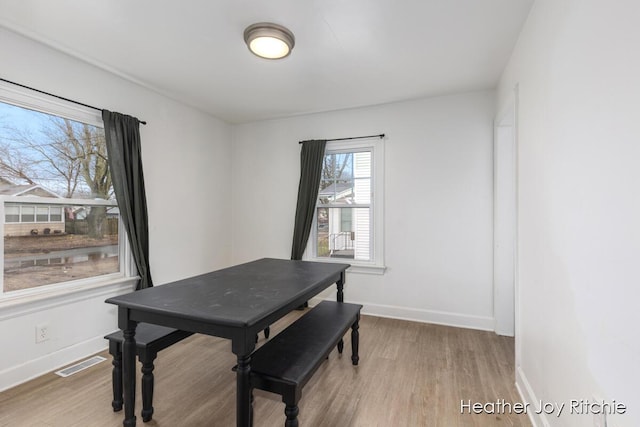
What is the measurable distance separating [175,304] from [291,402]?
769mm

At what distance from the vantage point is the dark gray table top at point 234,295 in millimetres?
1491

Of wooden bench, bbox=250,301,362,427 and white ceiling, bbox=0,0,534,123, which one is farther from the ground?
white ceiling, bbox=0,0,534,123

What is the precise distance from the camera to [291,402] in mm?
1505

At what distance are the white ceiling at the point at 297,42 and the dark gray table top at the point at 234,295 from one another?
176cm

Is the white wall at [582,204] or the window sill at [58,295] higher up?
the white wall at [582,204]

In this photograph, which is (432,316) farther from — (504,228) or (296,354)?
(296,354)

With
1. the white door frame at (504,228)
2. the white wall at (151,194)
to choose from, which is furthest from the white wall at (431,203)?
the white wall at (151,194)

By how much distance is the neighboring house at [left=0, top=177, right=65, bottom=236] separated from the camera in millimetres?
2232

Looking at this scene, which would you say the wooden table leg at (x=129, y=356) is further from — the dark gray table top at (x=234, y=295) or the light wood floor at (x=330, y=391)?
the light wood floor at (x=330, y=391)

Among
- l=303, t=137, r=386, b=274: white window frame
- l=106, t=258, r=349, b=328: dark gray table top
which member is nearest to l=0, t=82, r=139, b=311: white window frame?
l=106, t=258, r=349, b=328: dark gray table top

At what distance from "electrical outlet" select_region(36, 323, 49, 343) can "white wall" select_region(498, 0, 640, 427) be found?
3.38m

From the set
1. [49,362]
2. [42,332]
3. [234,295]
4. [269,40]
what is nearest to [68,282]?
[42,332]

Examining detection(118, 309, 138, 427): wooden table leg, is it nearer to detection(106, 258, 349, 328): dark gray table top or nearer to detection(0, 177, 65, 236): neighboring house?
detection(106, 258, 349, 328): dark gray table top

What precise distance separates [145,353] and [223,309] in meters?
0.61
